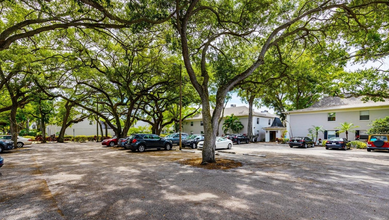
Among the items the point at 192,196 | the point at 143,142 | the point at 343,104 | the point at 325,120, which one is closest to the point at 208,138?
the point at 192,196

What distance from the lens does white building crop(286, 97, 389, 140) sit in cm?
2392

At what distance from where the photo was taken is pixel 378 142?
1744 cm

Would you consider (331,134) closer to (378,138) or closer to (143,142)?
(378,138)

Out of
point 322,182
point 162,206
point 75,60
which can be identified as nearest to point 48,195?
point 162,206

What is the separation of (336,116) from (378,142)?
31.8 ft

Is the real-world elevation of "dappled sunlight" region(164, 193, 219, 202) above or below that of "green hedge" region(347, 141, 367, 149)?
above

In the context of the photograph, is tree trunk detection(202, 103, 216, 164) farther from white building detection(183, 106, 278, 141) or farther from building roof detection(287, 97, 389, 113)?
white building detection(183, 106, 278, 141)

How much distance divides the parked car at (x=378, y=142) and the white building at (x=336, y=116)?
712 centimetres

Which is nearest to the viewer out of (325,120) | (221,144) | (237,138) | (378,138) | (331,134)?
(378,138)

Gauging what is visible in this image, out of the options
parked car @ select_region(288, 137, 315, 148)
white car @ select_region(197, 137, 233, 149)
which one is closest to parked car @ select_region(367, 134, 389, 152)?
parked car @ select_region(288, 137, 315, 148)

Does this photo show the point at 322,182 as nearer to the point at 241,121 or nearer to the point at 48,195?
the point at 48,195

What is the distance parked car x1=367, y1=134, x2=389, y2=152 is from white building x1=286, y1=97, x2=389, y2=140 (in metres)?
7.12

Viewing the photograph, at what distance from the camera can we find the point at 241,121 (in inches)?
1506

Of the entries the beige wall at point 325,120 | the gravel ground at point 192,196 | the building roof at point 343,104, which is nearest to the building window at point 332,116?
the beige wall at point 325,120
